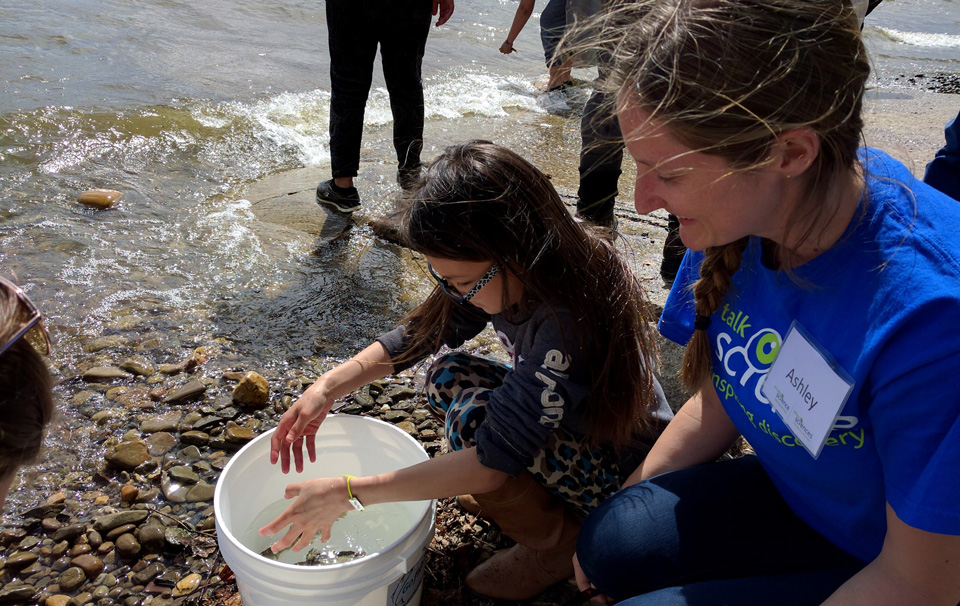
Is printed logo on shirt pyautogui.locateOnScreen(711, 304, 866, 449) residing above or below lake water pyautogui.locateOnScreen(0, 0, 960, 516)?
above

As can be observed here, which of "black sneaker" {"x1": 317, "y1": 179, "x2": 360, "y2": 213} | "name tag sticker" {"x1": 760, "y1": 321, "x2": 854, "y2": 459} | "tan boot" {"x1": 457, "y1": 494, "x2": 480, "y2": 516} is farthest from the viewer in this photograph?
"black sneaker" {"x1": 317, "y1": 179, "x2": 360, "y2": 213}

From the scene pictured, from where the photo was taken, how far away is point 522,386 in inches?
59.1

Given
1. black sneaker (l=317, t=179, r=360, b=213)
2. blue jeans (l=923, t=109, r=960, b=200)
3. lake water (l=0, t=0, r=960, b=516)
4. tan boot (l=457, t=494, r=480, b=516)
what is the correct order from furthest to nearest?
black sneaker (l=317, t=179, r=360, b=213)
lake water (l=0, t=0, r=960, b=516)
tan boot (l=457, t=494, r=480, b=516)
blue jeans (l=923, t=109, r=960, b=200)

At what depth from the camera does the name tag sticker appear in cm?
110

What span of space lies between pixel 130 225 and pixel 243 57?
12.1 ft

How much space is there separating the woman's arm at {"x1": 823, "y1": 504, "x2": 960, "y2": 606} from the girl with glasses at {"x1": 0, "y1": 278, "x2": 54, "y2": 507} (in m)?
1.25

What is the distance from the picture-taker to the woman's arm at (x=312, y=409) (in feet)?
5.48

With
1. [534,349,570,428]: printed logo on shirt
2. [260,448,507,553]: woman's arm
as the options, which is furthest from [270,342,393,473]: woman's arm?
[534,349,570,428]: printed logo on shirt

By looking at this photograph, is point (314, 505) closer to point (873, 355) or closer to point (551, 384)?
point (551, 384)

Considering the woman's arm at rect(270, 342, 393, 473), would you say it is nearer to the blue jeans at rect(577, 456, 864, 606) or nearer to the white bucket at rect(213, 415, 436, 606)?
the white bucket at rect(213, 415, 436, 606)

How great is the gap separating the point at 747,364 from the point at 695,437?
313 mm

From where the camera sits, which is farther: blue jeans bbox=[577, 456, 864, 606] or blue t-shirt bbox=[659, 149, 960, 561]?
blue jeans bbox=[577, 456, 864, 606]

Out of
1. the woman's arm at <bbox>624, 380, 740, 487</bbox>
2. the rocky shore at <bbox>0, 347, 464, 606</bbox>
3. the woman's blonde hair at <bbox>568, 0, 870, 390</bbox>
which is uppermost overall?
the woman's blonde hair at <bbox>568, 0, 870, 390</bbox>

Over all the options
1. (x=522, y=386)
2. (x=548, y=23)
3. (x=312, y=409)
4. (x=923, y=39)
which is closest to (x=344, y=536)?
(x=312, y=409)
